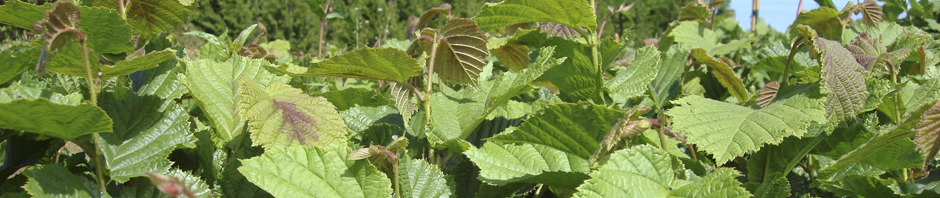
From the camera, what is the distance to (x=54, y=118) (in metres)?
0.79

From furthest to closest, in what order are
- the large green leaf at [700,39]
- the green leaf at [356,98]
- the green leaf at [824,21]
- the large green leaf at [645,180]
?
the large green leaf at [700,39] → the green leaf at [824,21] → the green leaf at [356,98] → the large green leaf at [645,180]

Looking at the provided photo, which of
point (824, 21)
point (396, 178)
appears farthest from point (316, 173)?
point (824, 21)

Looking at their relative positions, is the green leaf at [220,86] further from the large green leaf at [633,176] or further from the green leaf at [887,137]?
the green leaf at [887,137]

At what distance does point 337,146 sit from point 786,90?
969 millimetres

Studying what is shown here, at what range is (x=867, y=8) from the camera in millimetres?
1901

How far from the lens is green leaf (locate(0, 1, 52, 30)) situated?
0.96 metres

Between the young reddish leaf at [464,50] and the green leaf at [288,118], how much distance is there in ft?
0.88

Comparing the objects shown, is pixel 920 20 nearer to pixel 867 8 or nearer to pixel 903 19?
pixel 903 19

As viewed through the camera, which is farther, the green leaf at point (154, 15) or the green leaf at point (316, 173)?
the green leaf at point (154, 15)

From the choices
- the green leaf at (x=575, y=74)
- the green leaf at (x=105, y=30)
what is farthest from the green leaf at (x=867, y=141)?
the green leaf at (x=105, y=30)

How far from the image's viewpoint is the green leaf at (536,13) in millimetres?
1151

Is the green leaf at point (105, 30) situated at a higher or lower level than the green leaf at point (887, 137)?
higher

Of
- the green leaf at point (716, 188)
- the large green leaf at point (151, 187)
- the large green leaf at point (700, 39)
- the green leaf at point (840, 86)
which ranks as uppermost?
the green leaf at point (840, 86)

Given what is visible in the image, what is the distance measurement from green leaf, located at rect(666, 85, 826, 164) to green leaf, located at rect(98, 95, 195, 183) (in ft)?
2.94
